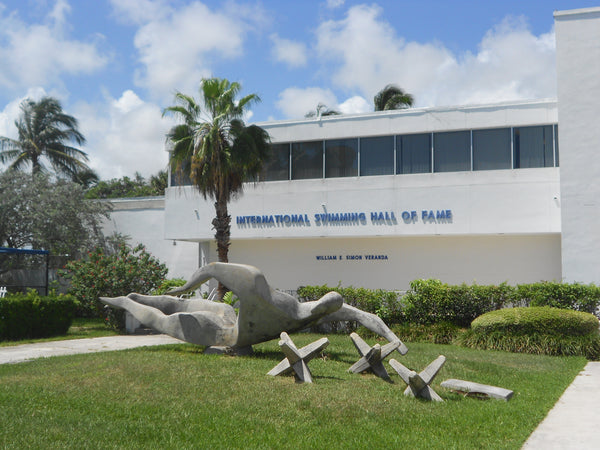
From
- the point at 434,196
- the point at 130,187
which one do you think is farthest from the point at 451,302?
the point at 130,187

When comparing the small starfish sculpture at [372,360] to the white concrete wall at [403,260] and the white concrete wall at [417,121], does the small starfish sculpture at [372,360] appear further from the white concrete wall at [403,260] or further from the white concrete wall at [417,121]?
the white concrete wall at [417,121]

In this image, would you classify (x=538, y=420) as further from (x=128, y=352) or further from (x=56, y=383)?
(x=128, y=352)

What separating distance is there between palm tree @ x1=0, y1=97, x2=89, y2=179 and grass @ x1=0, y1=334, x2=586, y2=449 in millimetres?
27771

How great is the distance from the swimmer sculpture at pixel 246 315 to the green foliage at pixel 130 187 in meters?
43.7

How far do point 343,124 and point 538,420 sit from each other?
18929 mm

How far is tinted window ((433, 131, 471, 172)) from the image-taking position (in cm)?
2392

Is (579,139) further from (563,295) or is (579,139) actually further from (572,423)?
(572,423)

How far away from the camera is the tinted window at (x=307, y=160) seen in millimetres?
26094

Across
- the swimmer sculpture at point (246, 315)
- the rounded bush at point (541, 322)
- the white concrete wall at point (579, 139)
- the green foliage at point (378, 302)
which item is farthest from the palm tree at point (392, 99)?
the swimmer sculpture at point (246, 315)

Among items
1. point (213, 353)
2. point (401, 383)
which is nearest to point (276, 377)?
point (401, 383)

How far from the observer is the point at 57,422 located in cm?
710

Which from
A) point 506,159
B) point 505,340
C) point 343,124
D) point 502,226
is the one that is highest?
point 343,124

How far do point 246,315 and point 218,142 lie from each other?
1079 centimetres

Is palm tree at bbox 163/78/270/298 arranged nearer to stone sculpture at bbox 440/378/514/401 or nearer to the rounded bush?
the rounded bush
